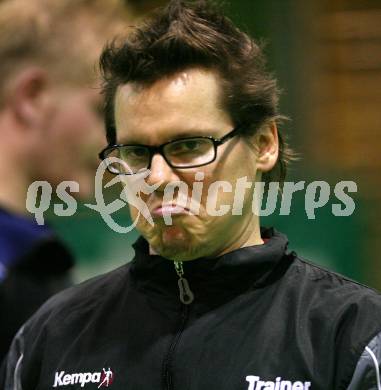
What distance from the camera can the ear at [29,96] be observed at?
2670 mm

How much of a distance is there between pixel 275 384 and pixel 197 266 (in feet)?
1.02

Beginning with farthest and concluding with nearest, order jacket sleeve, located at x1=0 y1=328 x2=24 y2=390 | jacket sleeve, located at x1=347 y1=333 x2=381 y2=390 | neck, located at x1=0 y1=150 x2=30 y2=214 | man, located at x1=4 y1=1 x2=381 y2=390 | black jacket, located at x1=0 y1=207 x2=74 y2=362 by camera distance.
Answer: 1. neck, located at x1=0 y1=150 x2=30 y2=214
2. black jacket, located at x1=0 y1=207 x2=74 y2=362
3. jacket sleeve, located at x1=0 y1=328 x2=24 y2=390
4. man, located at x1=4 y1=1 x2=381 y2=390
5. jacket sleeve, located at x1=347 y1=333 x2=381 y2=390

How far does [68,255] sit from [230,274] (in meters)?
0.74

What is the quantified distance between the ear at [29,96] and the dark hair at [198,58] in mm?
470

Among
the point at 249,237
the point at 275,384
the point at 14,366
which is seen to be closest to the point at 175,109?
the point at 249,237

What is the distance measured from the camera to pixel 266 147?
2.16m

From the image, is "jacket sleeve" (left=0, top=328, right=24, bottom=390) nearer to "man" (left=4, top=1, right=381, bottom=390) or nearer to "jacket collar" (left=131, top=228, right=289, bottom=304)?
"man" (left=4, top=1, right=381, bottom=390)

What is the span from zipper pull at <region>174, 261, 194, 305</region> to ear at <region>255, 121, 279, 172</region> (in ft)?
0.94

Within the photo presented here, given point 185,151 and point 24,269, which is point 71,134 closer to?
point 24,269

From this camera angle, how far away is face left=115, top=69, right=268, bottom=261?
201cm

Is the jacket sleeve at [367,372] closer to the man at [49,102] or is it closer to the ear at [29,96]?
the man at [49,102]

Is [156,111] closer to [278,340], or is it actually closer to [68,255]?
[278,340]

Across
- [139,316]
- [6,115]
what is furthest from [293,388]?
[6,115]

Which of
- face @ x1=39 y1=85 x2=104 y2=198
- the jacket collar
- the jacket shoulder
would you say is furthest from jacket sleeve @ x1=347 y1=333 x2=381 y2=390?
face @ x1=39 y1=85 x2=104 y2=198
